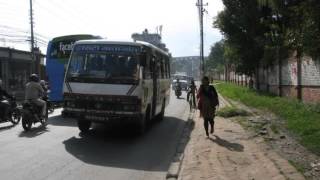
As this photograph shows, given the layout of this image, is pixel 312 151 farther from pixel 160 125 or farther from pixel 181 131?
pixel 160 125

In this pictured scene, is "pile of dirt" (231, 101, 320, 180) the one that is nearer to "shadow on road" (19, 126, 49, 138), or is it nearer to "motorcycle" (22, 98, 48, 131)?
"shadow on road" (19, 126, 49, 138)

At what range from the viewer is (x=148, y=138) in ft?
53.2

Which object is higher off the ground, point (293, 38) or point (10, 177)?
point (293, 38)

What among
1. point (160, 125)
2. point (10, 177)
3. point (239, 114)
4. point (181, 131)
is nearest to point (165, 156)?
point (10, 177)

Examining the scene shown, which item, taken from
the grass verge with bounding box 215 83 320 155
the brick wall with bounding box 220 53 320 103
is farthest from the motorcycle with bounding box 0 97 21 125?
the brick wall with bounding box 220 53 320 103

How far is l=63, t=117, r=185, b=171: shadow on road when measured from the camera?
11656mm

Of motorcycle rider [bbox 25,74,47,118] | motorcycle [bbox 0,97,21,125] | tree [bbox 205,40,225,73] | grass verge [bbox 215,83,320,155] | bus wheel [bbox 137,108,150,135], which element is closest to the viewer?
grass verge [bbox 215,83,320,155]

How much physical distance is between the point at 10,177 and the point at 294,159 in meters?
5.57

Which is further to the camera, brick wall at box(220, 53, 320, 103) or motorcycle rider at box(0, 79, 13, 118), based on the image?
brick wall at box(220, 53, 320, 103)

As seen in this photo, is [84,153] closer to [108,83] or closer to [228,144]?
[108,83]

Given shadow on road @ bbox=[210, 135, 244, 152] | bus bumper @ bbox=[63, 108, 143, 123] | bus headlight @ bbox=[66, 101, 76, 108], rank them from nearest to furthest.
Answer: shadow on road @ bbox=[210, 135, 244, 152] → bus bumper @ bbox=[63, 108, 143, 123] → bus headlight @ bbox=[66, 101, 76, 108]

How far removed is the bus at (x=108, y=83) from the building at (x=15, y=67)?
30.9 metres

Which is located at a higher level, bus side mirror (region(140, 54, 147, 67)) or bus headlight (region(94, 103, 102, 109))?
bus side mirror (region(140, 54, 147, 67))

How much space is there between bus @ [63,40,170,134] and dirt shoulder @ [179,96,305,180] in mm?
1924
